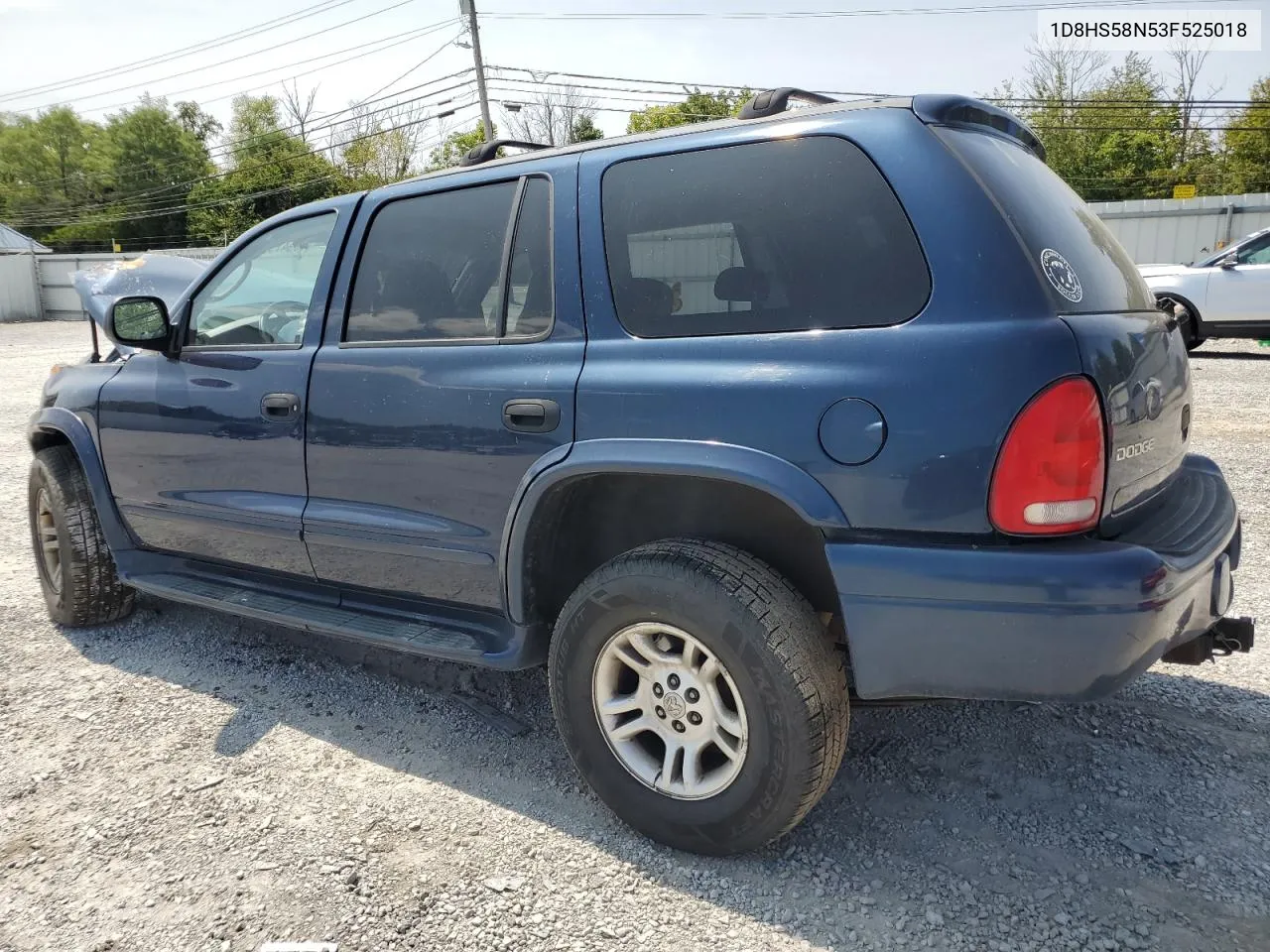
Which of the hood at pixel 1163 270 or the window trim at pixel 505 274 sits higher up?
the window trim at pixel 505 274

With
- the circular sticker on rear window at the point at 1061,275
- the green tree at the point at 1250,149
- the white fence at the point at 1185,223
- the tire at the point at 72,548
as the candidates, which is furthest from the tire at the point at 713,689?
the green tree at the point at 1250,149

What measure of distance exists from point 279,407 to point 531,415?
1129mm

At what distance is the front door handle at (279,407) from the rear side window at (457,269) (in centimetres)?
29

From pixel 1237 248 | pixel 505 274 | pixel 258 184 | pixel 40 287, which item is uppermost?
pixel 258 184

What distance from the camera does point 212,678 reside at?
365cm

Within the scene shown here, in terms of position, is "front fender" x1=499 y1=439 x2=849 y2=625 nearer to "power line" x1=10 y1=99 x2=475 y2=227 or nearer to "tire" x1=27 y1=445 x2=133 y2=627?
"tire" x1=27 y1=445 x2=133 y2=627

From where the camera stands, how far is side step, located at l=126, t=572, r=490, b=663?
2.82 metres

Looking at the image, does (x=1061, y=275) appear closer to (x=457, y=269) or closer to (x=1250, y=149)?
(x=457, y=269)

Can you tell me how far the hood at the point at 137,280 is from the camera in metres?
4.36

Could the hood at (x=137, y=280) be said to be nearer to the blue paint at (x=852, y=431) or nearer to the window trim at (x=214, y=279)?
the window trim at (x=214, y=279)

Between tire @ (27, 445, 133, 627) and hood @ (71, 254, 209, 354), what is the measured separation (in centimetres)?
73

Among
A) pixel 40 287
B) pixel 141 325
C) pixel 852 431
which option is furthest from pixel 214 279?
pixel 40 287

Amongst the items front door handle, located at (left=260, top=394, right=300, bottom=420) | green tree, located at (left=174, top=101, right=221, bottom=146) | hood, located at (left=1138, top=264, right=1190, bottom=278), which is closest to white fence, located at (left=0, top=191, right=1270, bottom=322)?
hood, located at (left=1138, top=264, right=1190, bottom=278)

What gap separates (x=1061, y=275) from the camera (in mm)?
2148
